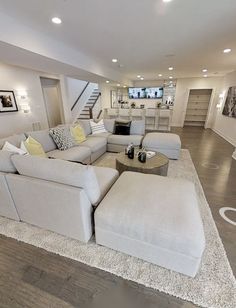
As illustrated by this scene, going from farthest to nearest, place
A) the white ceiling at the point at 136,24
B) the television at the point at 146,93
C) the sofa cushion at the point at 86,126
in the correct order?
the television at the point at 146,93 < the sofa cushion at the point at 86,126 < the white ceiling at the point at 136,24

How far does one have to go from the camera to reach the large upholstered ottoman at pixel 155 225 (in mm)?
1167

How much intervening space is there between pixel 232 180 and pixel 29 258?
3.31 meters

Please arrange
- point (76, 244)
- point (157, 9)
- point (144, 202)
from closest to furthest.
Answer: point (144, 202)
point (76, 244)
point (157, 9)

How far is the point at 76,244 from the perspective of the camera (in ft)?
5.18

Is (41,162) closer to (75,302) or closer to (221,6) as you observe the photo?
(75,302)

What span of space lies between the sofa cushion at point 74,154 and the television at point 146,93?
7744 mm

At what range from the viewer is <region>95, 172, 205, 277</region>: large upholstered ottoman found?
3.83 ft

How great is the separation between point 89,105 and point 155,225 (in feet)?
27.9

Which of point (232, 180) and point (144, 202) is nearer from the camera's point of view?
point (144, 202)

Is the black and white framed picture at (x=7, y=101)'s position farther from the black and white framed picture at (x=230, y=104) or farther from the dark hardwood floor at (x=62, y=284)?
the black and white framed picture at (x=230, y=104)

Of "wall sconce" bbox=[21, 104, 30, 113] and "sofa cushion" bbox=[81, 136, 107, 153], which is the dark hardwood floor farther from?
"wall sconce" bbox=[21, 104, 30, 113]

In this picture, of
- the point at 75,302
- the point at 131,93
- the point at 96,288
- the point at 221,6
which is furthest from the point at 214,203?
the point at 131,93

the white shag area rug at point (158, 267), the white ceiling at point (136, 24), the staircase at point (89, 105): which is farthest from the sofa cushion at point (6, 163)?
the staircase at point (89, 105)

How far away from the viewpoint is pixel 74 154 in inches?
114
